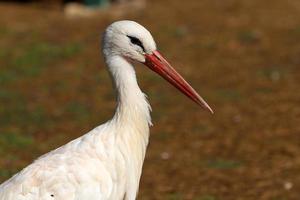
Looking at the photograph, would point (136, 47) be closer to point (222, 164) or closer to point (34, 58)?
point (222, 164)

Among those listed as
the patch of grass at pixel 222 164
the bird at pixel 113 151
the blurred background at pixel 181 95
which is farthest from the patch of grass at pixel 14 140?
the bird at pixel 113 151

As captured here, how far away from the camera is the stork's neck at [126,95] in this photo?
20.3 feet

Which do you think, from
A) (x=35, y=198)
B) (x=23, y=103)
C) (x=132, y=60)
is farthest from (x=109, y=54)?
(x=23, y=103)

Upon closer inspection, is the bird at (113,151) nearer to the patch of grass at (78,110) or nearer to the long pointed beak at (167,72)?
the long pointed beak at (167,72)

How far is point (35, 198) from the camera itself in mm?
5883

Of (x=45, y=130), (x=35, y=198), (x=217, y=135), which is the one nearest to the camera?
(x=35, y=198)

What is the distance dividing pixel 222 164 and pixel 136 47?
13.2ft

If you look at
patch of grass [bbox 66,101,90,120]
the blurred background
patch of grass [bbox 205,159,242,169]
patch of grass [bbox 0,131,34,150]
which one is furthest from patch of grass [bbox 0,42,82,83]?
patch of grass [bbox 205,159,242,169]

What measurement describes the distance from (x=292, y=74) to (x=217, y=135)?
3091mm

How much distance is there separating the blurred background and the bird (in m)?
2.84

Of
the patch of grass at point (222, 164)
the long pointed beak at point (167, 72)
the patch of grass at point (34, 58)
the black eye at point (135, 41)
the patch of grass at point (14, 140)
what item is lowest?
the long pointed beak at point (167, 72)

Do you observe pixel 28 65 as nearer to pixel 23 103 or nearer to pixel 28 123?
pixel 23 103

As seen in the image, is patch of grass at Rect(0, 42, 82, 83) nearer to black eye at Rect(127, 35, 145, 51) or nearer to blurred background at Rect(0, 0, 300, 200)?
blurred background at Rect(0, 0, 300, 200)

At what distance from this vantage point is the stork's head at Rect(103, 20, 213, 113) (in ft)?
20.2
